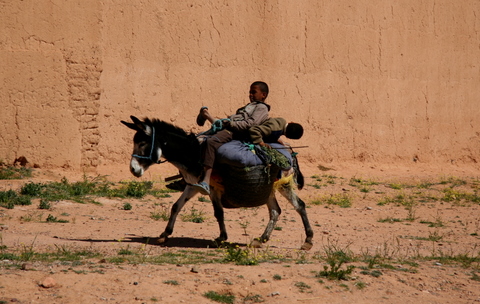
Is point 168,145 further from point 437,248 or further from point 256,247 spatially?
point 437,248

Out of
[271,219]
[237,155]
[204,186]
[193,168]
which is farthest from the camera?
[271,219]

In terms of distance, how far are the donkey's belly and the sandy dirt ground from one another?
0.62 m

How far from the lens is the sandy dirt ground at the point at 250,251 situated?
5953 millimetres

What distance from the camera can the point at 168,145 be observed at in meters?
8.07

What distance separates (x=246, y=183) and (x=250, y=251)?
0.80 meters

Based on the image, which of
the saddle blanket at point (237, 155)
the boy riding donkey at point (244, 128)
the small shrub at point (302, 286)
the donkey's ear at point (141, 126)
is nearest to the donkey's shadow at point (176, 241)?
the boy riding donkey at point (244, 128)

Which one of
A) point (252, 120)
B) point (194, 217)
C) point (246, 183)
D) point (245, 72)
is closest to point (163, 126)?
point (252, 120)

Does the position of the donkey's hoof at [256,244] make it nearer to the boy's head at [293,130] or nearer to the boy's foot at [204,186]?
the boy's foot at [204,186]

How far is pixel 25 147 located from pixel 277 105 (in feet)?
19.9

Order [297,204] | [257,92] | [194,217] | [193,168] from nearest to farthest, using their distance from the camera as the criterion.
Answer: [193,168], [257,92], [297,204], [194,217]

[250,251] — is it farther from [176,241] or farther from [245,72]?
[245,72]

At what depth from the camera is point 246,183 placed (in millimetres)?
8109

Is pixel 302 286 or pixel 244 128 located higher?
pixel 244 128

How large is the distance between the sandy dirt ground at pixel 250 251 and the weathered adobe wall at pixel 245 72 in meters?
1.08
